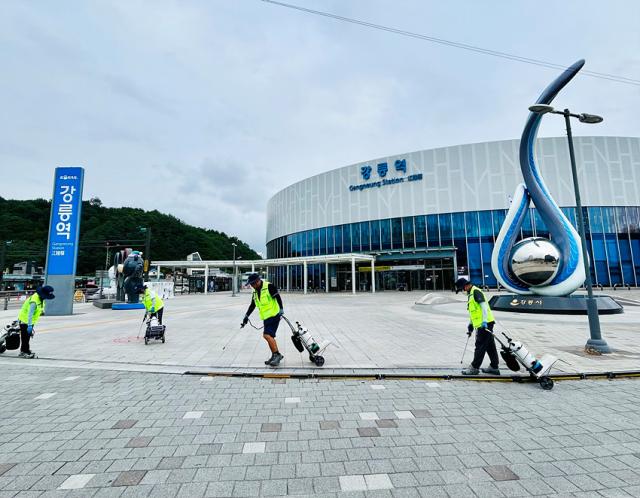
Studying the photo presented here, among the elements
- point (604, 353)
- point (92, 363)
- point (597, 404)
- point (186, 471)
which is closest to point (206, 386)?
point (186, 471)

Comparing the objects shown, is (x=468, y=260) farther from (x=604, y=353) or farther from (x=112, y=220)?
(x=112, y=220)

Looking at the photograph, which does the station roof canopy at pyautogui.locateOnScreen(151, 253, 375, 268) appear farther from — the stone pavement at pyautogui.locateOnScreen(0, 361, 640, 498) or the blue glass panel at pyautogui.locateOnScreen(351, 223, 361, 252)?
the stone pavement at pyautogui.locateOnScreen(0, 361, 640, 498)

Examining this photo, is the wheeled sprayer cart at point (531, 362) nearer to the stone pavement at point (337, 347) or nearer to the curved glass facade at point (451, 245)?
the stone pavement at point (337, 347)

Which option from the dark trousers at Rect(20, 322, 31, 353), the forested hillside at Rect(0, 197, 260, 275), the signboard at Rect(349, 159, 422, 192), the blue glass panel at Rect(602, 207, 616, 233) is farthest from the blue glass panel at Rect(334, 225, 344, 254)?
the dark trousers at Rect(20, 322, 31, 353)

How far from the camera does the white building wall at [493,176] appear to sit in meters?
40.4

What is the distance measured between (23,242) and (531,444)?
72.5 metres

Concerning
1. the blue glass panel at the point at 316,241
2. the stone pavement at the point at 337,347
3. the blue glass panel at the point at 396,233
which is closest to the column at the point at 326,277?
the blue glass panel at the point at 316,241

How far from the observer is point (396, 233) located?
147 ft

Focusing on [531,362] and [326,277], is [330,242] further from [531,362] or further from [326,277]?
[531,362]

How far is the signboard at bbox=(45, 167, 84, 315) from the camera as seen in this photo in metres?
17.8

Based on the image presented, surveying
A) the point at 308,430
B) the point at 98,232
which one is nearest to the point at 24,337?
the point at 308,430

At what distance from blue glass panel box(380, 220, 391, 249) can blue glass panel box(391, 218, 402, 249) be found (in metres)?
0.50

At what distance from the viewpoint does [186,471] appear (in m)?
2.90

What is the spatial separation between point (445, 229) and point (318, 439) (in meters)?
42.6
